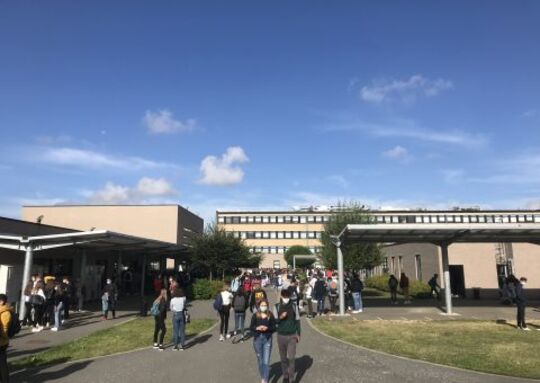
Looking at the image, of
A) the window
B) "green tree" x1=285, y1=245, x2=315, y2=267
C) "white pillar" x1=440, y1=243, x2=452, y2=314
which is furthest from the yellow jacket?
"green tree" x1=285, y1=245, x2=315, y2=267

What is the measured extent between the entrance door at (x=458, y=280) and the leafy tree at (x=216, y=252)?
14.0 metres

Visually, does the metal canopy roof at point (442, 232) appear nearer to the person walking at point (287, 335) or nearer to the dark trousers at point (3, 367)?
the person walking at point (287, 335)

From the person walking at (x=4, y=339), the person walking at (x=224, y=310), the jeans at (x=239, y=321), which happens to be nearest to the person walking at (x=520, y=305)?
the jeans at (x=239, y=321)

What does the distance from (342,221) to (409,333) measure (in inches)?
865

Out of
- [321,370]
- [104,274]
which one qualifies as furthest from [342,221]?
[321,370]

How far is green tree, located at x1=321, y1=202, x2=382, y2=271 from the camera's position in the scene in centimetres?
3412

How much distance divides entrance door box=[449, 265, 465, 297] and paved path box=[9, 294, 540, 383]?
1953 cm

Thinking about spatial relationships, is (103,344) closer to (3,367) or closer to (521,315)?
(3,367)

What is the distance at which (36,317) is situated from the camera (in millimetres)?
15797

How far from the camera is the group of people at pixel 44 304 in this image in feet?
51.4

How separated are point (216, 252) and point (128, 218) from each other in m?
22.6

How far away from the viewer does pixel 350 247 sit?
1352 inches

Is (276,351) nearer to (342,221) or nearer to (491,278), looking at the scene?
(491,278)

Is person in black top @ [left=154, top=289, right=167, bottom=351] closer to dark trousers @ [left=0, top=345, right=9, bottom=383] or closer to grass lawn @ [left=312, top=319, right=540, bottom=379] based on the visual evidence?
dark trousers @ [left=0, top=345, right=9, bottom=383]
